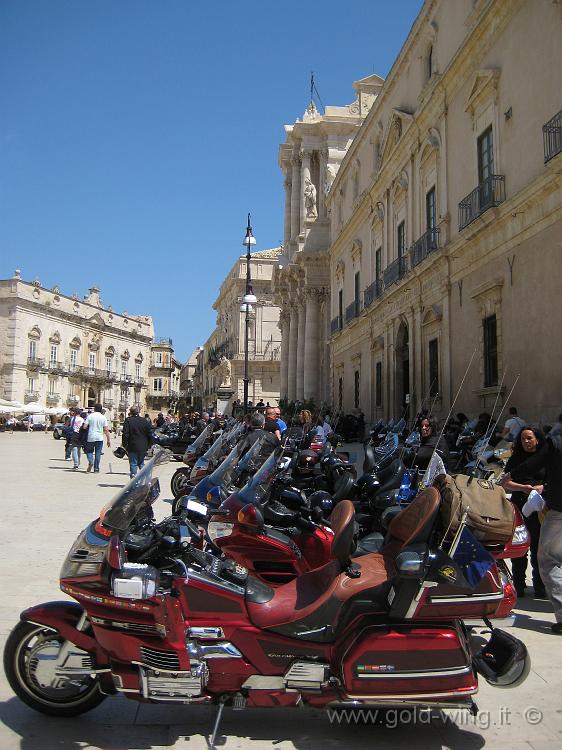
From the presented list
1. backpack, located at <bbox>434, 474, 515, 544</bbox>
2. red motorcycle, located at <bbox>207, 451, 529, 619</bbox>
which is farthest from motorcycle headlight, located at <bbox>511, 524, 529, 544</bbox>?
backpack, located at <bbox>434, 474, 515, 544</bbox>

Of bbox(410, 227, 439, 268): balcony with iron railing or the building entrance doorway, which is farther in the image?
the building entrance doorway

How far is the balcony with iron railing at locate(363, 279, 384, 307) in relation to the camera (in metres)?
25.7

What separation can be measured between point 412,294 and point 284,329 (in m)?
27.1

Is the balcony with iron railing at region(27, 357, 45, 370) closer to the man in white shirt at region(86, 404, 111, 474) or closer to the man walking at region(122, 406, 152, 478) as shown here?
the man in white shirt at region(86, 404, 111, 474)

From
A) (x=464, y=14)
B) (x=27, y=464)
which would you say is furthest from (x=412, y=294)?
(x=27, y=464)

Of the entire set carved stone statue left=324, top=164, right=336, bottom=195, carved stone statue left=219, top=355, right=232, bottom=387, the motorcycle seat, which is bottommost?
the motorcycle seat

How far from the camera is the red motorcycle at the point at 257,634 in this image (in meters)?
3.18

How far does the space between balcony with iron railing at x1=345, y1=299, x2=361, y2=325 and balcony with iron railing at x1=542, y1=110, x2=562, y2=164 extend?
16664 millimetres

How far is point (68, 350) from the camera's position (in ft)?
243

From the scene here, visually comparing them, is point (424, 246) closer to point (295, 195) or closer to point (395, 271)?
point (395, 271)

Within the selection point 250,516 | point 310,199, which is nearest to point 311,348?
point 310,199

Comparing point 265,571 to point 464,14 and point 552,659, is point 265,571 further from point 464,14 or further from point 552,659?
point 464,14

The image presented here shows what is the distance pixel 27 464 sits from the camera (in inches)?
766

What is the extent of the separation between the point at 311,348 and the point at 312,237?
653 centimetres
